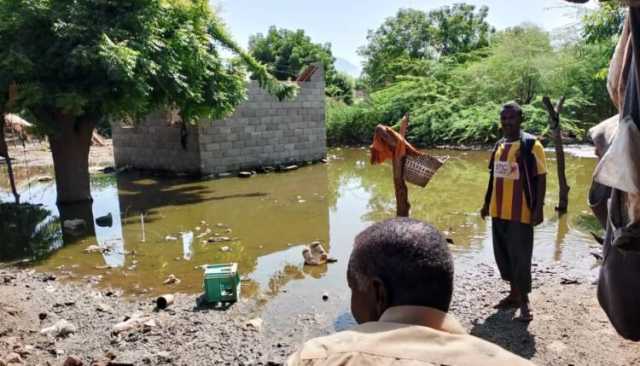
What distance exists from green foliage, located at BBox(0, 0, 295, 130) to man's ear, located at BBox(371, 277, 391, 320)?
8601mm

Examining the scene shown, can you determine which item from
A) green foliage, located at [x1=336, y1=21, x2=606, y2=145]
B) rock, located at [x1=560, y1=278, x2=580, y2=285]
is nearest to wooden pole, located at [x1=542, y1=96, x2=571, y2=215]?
rock, located at [x1=560, y1=278, x2=580, y2=285]

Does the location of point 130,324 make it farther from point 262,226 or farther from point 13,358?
point 262,226

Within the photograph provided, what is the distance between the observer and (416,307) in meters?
1.29

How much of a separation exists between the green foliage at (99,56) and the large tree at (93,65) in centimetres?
2

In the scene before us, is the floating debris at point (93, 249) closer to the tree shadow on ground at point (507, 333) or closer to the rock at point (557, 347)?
the tree shadow on ground at point (507, 333)

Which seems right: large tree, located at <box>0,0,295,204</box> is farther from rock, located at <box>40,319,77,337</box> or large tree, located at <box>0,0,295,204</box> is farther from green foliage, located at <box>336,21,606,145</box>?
green foliage, located at <box>336,21,606,145</box>

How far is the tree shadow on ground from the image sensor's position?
400cm

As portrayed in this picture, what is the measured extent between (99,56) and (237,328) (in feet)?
20.5

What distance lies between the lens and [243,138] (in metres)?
15.4

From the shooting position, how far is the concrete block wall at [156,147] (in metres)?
14.8

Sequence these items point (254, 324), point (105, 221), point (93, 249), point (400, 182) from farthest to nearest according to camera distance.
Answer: point (105, 221) < point (93, 249) < point (400, 182) < point (254, 324)

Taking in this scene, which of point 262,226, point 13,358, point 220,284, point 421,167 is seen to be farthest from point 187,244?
point 421,167

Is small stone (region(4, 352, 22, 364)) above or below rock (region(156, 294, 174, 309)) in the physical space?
above

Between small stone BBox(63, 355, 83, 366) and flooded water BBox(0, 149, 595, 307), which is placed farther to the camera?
flooded water BBox(0, 149, 595, 307)
